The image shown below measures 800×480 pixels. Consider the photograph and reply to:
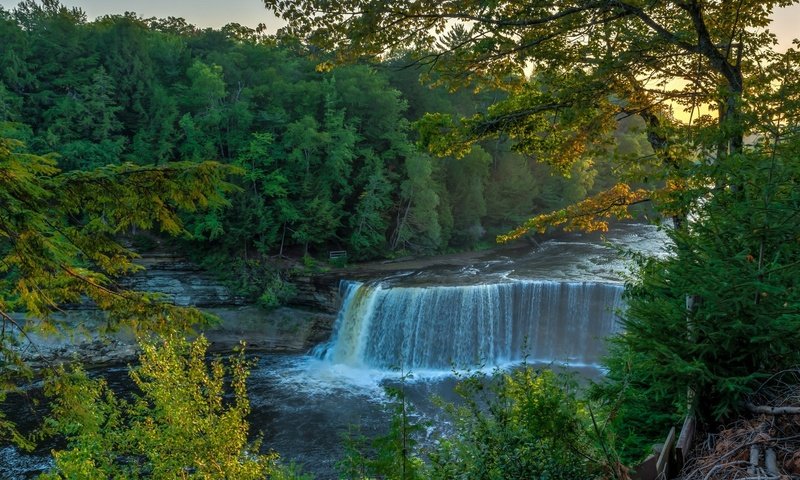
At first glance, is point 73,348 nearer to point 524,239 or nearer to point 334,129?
point 334,129

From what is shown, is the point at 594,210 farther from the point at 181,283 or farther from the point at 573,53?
the point at 181,283

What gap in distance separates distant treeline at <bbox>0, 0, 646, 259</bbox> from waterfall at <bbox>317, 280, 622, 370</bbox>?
7254 millimetres

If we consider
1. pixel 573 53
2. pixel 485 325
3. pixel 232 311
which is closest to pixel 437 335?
pixel 485 325

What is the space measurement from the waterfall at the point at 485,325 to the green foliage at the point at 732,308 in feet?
49.2

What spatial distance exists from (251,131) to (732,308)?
2515 cm

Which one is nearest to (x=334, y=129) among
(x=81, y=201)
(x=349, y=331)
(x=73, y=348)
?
(x=349, y=331)

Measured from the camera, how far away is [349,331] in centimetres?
1988

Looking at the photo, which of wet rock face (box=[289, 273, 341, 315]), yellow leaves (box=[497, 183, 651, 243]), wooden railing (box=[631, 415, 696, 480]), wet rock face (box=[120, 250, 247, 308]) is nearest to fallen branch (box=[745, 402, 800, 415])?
wooden railing (box=[631, 415, 696, 480])

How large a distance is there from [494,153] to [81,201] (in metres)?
31.8

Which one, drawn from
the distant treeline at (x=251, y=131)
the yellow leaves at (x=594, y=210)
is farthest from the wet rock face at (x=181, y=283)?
the yellow leaves at (x=594, y=210)

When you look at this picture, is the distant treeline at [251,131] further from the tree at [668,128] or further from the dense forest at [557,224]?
the tree at [668,128]

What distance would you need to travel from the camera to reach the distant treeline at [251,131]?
2392 cm

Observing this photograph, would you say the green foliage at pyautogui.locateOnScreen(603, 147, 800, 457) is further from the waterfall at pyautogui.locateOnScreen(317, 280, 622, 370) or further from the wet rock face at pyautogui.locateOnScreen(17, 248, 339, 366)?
the wet rock face at pyautogui.locateOnScreen(17, 248, 339, 366)

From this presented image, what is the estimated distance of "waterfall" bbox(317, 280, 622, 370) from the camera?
1859 centimetres
